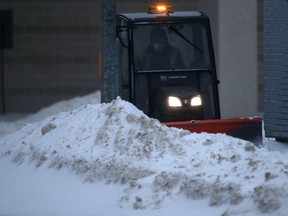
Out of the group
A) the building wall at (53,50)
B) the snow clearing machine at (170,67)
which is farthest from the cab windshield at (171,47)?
the building wall at (53,50)

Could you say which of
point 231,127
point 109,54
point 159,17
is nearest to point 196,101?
point 231,127

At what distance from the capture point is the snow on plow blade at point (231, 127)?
1333 cm

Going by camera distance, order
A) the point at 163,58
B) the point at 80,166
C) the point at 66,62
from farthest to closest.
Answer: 1. the point at 66,62
2. the point at 163,58
3. the point at 80,166

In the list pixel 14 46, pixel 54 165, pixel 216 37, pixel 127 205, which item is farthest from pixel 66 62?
pixel 127 205

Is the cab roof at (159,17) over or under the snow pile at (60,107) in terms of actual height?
over

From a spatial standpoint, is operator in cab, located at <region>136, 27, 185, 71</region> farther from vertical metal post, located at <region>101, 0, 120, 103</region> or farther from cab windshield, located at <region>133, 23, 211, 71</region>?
vertical metal post, located at <region>101, 0, 120, 103</region>

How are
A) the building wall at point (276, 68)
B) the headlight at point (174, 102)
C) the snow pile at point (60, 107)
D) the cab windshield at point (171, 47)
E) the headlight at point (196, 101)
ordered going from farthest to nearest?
the snow pile at point (60, 107) → the building wall at point (276, 68) → the cab windshield at point (171, 47) → the headlight at point (196, 101) → the headlight at point (174, 102)

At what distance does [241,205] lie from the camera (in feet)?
31.9

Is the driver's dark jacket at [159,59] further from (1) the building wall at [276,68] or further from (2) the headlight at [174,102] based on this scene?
(1) the building wall at [276,68]

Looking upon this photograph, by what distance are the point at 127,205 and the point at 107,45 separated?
4391mm

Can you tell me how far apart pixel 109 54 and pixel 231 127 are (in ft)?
7.09

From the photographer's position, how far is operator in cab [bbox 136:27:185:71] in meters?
14.3

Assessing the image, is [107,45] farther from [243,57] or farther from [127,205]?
[243,57]

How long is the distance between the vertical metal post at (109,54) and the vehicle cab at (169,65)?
0.52ft
